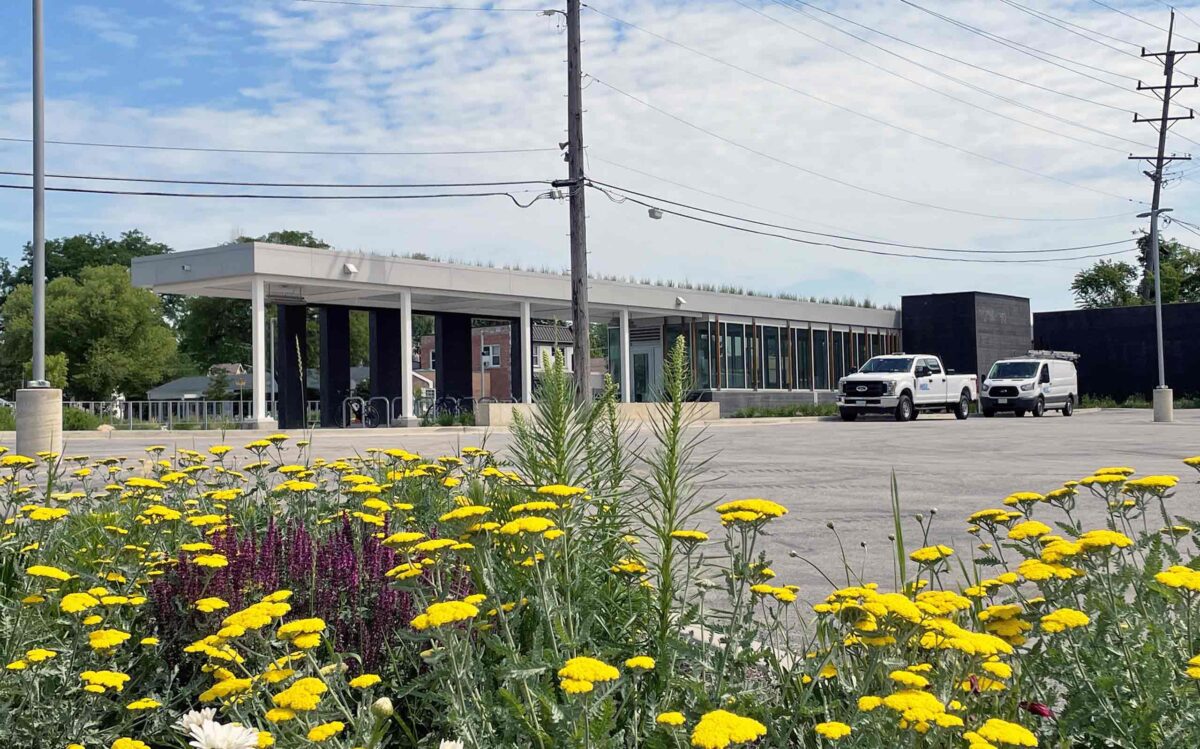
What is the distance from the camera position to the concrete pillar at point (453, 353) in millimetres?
38156

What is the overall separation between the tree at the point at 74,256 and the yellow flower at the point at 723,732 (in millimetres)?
86439

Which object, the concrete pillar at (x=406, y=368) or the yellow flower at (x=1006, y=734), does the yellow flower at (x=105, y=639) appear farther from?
the concrete pillar at (x=406, y=368)

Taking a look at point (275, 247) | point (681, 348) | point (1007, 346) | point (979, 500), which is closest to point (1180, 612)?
point (681, 348)

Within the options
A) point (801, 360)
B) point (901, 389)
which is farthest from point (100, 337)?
point (901, 389)

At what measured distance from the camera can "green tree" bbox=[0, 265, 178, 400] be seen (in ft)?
199

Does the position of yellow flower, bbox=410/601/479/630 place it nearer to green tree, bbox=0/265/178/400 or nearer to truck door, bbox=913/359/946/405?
truck door, bbox=913/359/946/405

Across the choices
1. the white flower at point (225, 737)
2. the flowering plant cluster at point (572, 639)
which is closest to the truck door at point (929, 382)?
the flowering plant cluster at point (572, 639)

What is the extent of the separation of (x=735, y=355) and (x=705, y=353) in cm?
172

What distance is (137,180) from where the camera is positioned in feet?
92.2

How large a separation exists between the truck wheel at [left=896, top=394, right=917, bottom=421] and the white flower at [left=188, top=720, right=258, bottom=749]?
3278cm

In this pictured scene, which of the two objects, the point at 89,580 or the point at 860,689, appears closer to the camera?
the point at 860,689

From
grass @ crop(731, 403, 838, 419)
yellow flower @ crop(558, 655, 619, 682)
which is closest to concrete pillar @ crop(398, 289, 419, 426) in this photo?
grass @ crop(731, 403, 838, 419)

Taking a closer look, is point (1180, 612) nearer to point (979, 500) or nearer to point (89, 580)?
point (89, 580)

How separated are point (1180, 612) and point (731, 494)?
24.2 feet
